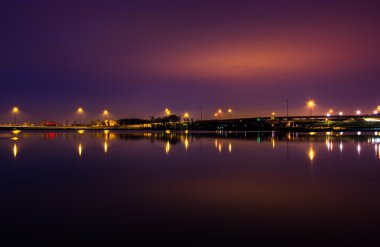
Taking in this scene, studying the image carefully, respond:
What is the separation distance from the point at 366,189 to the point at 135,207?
27.9 ft

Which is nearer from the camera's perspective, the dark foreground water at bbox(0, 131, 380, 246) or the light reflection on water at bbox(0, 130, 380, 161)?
the dark foreground water at bbox(0, 131, 380, 246)

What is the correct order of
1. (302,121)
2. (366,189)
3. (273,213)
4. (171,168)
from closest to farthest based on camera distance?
(273,213) → (366,189) → (171,168) → (302,121)

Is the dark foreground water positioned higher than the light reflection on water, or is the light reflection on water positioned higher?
the light reflection on water

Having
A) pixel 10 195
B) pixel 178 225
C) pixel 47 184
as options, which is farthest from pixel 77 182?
pixel 178 225

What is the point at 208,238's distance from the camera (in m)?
7.92

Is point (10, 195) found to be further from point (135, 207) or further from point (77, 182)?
point (135, 207)

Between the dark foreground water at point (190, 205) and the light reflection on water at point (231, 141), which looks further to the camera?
the light reflection on water at point (231, 141)

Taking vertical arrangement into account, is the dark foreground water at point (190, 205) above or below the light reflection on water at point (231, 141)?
below

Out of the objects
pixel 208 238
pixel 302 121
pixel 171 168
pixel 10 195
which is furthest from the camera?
pixel 302 121

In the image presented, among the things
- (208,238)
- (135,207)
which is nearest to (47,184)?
(135,207)

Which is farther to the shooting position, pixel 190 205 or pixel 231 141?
pixel 231 141

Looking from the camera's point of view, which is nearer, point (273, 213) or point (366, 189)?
point (273, 213)

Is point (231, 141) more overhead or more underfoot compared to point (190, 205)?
more overhead

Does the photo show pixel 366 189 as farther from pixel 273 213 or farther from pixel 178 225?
pixel 178 225
